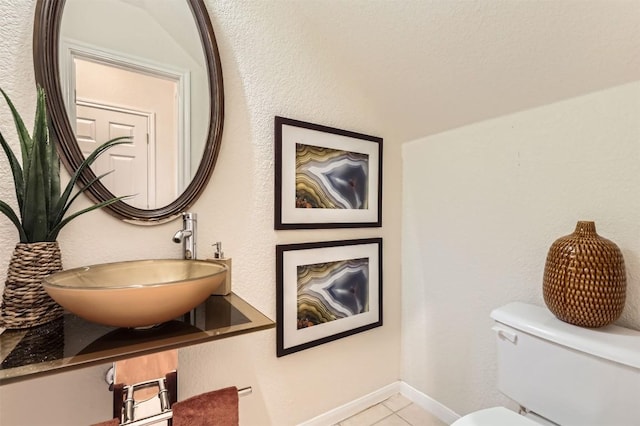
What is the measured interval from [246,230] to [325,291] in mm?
523

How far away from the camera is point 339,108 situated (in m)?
1.55

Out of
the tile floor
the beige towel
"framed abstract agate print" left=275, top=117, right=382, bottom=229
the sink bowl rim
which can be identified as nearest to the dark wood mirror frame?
the sink bowl rim

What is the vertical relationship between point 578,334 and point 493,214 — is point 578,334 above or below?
Answer: below

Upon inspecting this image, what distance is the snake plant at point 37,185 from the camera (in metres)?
0.80

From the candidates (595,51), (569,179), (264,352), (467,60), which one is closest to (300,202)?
(264,352)

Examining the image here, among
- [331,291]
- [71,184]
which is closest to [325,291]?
[331,291]

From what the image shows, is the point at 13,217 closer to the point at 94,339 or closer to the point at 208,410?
the point at 94,339

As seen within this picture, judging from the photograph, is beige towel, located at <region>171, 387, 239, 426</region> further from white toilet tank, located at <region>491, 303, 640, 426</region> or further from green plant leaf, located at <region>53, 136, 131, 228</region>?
white toilet tank, located at <region>491, 303, 640, 426</region>

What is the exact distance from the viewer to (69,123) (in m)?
0.93

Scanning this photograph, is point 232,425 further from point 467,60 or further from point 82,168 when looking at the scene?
point 467,60

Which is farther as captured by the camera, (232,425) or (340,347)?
(340,347)

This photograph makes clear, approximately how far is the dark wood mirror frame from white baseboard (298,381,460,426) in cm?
119

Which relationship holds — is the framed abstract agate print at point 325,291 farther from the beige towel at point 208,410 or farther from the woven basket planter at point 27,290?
the woven basket planter at point 27,290

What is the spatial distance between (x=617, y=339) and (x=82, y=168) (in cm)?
167
